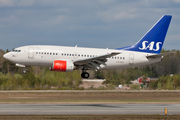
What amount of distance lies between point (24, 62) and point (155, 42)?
61.0ft

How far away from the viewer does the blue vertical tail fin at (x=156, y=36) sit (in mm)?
42688

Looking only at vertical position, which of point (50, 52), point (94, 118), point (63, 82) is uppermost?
point (50, 52)

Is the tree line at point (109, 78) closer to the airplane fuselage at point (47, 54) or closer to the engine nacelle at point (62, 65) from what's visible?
the airplane fuselage at point (47, 54)

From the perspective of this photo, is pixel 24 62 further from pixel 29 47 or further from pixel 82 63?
pixel 82 63

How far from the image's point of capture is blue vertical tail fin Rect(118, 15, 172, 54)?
140 feet

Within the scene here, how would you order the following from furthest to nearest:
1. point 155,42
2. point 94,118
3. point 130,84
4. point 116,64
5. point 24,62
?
point 130,84 < point 155,42 < point 116,64 < point 24,62 < point 94,118

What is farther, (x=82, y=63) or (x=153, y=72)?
(x=153, y=72)

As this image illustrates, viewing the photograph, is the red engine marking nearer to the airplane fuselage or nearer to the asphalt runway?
the airplane fuselage

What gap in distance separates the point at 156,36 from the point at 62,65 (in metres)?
14.9

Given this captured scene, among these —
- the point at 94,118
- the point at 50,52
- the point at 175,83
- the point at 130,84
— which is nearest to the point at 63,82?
the point at 130,84

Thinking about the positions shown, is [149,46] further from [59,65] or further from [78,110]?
[78,110]

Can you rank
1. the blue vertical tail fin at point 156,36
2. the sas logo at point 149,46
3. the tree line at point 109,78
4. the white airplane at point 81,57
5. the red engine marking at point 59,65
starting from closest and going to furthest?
the red engine marking at point 59,65
the white airplane at point 81,57
the sas logo at point 149,46
the blue vertical tail fin at point 156,36
the tree line at point 109,78

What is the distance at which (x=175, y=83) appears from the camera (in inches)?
2115

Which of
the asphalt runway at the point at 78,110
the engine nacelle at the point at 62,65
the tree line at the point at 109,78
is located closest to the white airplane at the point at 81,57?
the engine nacelle at the point at 62,65
